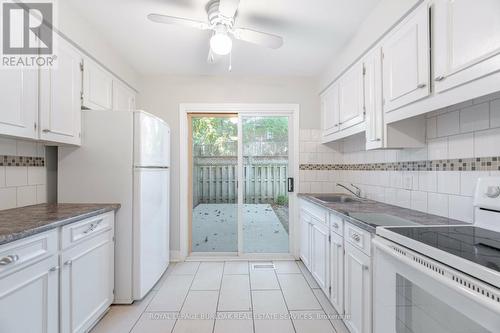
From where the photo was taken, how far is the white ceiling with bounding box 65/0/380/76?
190cm

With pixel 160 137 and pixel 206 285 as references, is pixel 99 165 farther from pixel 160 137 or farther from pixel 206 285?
pixel 206 285

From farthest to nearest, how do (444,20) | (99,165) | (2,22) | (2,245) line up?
(99,165), (2,22), (444,20), (2,245)

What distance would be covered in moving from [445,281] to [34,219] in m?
2.04

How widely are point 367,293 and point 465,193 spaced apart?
837 mm

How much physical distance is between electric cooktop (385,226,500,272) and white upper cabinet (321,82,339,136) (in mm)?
1678

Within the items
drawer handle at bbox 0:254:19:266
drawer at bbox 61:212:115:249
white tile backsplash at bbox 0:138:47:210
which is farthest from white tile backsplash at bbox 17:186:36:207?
drawer handle at bbox 0:254:19:266

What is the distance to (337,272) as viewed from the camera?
197cm

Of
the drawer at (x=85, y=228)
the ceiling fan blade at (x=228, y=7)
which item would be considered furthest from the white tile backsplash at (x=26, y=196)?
the ceiling fan blade at (x=228, y=7)

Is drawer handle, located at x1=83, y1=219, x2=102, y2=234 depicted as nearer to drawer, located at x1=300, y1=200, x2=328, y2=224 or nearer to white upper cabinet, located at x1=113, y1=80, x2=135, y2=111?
white upper cabinet, located at x1=113, y1=80, x2=135, y2=111

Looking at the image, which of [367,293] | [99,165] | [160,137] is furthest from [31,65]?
[367,293]

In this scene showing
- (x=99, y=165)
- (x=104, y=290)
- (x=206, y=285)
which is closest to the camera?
(x=104, y=290)

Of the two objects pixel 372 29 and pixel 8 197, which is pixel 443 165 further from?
pixel 8 197

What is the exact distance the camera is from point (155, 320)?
2.00 metres

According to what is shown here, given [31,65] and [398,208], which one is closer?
[31,65]
